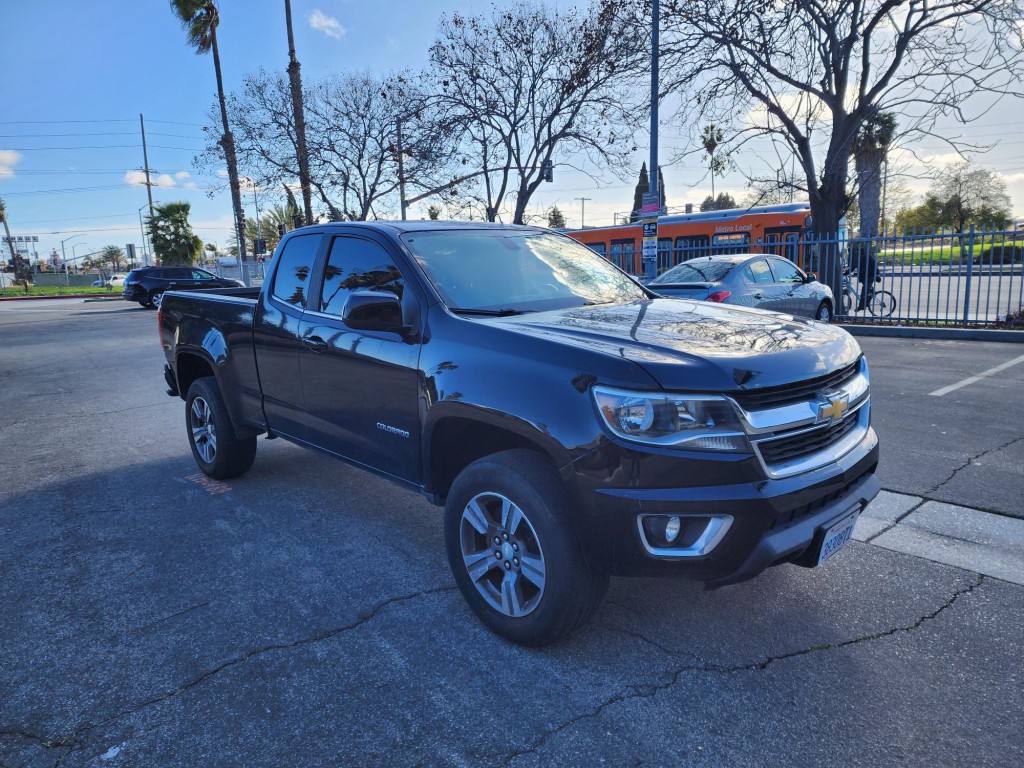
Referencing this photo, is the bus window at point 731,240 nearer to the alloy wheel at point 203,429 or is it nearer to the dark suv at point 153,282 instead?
the alloy wheel at point 203,429

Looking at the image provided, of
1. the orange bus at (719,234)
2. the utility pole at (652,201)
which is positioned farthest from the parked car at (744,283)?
the orange bus at (719,234)

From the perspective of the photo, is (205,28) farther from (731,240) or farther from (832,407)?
(832,407)

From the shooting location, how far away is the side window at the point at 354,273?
→ 3572 mm

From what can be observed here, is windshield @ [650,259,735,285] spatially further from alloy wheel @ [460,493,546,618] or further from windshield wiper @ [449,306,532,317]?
alloy wheel @ [460,493,546,618]

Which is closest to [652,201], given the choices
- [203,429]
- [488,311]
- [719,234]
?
[719,234]

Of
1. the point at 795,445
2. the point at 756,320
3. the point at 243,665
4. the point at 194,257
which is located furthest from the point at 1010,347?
the point at 194,257

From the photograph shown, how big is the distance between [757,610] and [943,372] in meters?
7.10

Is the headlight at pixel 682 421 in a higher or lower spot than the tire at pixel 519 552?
higher

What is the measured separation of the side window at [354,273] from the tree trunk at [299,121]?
2448cm

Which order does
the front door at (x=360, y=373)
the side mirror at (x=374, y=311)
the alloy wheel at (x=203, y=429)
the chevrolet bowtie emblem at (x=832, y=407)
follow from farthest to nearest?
1. the alloy wheel at (x=203, y=429)
2. the front door at (x=360, y=373)
3. the side mirror at (x=374, y=311)
4. the chevrolet bowtie emblem at (x=832, y=407)

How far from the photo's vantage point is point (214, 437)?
506cm

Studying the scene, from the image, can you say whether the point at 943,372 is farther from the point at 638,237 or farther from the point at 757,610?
the point at 638,237

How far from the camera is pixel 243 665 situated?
2.78 metres

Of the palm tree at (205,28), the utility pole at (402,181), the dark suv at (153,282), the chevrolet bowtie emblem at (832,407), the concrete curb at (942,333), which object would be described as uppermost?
the palm tree at (205,28)
